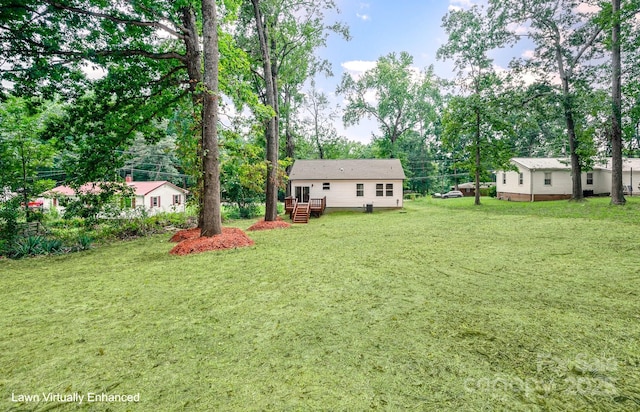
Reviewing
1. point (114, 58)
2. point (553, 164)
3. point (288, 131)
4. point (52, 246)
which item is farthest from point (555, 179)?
point (52, 246)

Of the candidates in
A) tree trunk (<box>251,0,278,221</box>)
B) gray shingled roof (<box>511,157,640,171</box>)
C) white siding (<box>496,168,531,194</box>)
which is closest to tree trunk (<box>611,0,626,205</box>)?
gray shingled roof (<box>511,157,640,171</box>)

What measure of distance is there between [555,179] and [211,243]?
1172 inches

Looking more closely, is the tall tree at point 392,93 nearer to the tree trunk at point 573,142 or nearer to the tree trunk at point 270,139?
the tree trunk at point 573,142

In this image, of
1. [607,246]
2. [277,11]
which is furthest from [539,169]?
[277,11]

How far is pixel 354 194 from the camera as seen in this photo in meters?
23.4

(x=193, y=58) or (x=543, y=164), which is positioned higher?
(x=193, y=58)

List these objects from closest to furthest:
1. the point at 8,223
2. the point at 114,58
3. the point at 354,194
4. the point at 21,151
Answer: the point at 114,58
the point at 8,223
the point at 21,151
the point at 354,194

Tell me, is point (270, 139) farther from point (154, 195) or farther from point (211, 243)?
point (154, 195)

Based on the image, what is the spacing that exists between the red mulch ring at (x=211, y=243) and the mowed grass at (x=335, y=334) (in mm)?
1490

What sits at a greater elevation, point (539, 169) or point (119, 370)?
point (539, 169)

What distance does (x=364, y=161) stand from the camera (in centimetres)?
2619

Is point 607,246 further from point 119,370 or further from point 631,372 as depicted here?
point 119,370

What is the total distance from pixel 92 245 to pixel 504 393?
42.1 ft

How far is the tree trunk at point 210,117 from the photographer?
8867 mm
